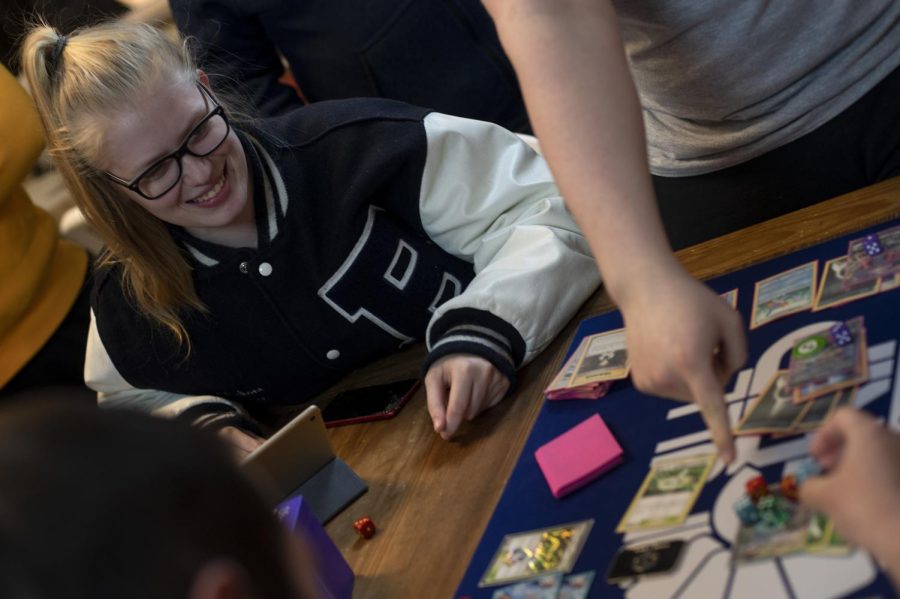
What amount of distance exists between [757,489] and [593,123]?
327 millimetres

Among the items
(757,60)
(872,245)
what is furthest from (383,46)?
(872,245)

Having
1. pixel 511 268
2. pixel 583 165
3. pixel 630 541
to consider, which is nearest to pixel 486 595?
pixel 630 541

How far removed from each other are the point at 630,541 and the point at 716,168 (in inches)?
25.0

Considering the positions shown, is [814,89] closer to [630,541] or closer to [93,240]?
[630,541]

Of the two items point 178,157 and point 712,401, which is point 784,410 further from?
point 178,157

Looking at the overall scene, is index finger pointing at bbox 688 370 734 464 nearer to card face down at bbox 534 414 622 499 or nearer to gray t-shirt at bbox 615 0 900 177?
card face down at bbox 534 414 622 499

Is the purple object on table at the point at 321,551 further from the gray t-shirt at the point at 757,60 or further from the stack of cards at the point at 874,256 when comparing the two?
the gray t-shirt at the point at 757,60

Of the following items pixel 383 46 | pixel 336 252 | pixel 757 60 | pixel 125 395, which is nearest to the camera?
pixel 757 60

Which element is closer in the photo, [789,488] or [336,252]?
[789,488]

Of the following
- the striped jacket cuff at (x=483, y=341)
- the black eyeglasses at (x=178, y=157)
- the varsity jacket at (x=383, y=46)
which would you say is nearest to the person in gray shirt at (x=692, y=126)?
the striped jacket cuff at (x=483, y=341)

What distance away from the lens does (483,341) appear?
1.19 m

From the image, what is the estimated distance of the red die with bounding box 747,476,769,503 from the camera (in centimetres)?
76

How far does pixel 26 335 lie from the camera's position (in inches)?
77.0

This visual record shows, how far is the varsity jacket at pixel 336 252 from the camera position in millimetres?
1410
